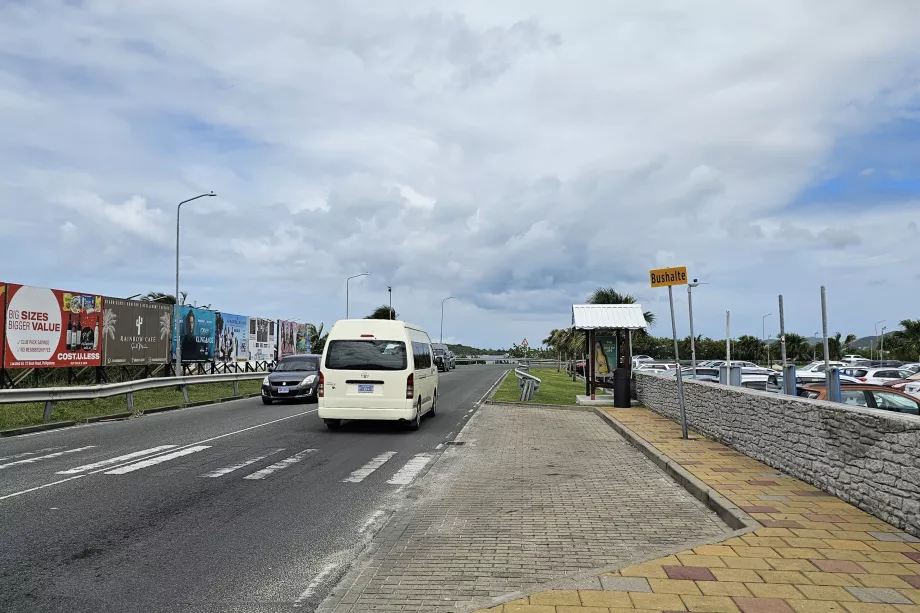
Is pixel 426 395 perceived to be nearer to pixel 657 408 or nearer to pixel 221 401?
pixel 657 408

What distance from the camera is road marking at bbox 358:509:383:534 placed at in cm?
676

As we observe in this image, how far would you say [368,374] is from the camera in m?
14.6

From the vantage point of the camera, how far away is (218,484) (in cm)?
888


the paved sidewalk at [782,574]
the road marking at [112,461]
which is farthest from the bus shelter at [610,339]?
the paved sidewalk at [782,574]

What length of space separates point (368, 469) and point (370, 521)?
324 cm

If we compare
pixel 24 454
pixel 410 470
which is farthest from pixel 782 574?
pixel 24 454

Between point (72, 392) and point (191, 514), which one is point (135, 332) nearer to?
point (72, 392)

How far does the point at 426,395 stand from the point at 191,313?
23609mm

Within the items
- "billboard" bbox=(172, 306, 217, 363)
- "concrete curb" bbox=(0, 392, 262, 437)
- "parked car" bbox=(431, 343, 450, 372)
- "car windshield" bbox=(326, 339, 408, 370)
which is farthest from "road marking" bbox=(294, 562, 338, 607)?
"parked car" bbox=(431, 343, 450, 372)

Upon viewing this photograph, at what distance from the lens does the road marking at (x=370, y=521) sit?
676 cm

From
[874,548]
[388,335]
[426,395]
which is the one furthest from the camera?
[426,395]

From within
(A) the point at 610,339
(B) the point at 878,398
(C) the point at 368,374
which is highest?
(A) the point at 610,339

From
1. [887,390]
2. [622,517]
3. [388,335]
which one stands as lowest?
[622,517]

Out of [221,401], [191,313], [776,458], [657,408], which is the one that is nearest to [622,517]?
[776,458]
